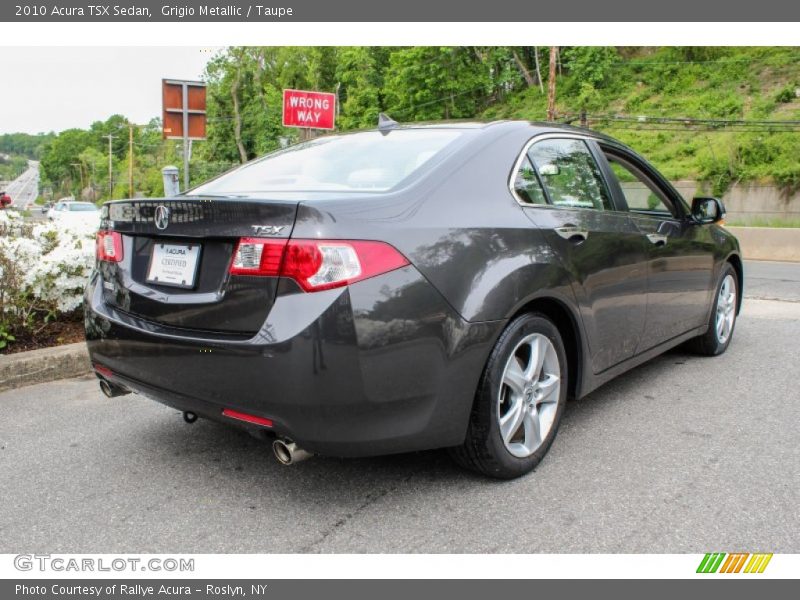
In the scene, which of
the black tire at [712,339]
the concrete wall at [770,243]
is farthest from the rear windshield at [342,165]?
the concrete wall at [770,243]

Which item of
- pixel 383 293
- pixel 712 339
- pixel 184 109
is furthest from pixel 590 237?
pixel 184 109

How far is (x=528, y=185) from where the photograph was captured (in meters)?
3.15

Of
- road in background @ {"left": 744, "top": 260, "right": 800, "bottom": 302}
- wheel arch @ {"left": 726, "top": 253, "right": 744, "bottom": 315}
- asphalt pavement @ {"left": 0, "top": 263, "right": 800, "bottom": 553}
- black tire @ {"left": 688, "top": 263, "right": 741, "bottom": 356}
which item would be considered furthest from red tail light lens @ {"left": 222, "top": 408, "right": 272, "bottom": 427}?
road in background @ {"left": 744, "top": 260, "right": 800, "bottom": 302}

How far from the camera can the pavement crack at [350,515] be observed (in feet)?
7.98

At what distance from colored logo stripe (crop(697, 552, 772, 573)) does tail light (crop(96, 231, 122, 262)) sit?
2.57 m

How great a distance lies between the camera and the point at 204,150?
61.4 meters

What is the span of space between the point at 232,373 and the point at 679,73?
49.0 meters

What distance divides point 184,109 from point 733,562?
7640 mm

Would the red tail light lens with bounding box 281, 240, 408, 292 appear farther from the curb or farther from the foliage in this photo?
the foliage

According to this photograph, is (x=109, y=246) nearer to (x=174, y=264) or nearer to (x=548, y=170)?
(x=174, y=264)

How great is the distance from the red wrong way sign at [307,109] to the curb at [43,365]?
8681mm

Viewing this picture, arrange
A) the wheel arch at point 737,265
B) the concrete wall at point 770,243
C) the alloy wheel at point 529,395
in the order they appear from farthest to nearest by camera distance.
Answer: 1. the concrete wall at point 770,243
2. the wheel arch at point 737,265
3. the alloy wheel at point 529,395

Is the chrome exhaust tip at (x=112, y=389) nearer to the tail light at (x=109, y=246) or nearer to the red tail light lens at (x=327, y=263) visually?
the tail light at (x=109, y=246)

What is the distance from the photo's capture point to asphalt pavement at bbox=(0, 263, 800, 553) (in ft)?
8.12
